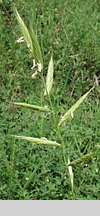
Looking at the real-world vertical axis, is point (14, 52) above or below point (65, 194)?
above

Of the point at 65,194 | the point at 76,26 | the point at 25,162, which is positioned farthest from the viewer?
the point at 76,26

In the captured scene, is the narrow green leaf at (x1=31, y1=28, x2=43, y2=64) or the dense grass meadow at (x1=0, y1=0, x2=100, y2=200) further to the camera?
the dense grass meadow at (x1=0, y1=0, x2=100, y2=200)

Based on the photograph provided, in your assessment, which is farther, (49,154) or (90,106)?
(90,106)

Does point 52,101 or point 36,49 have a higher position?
point 52,101

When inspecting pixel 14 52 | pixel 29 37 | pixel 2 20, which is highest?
pixel 2 20

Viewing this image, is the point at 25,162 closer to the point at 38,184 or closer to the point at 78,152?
the point at 38,184

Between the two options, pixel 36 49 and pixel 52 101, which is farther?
pixel 52 101

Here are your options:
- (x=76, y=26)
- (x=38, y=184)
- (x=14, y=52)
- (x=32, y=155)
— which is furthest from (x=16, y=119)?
(x=76, y=26)

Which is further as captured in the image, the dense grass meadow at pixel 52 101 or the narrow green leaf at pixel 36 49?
the dense grass meadow at pixel 52 101
